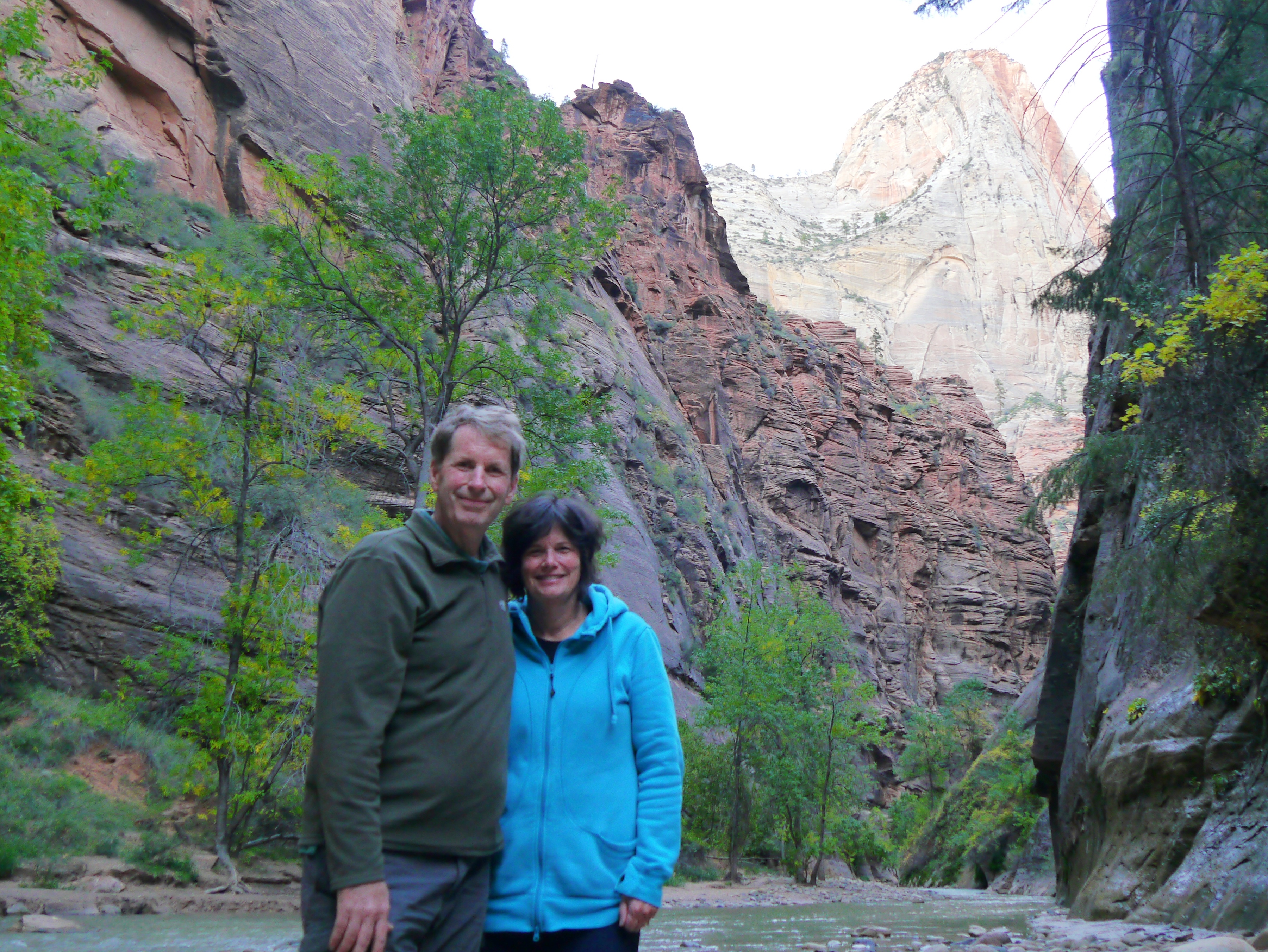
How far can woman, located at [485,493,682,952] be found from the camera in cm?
216

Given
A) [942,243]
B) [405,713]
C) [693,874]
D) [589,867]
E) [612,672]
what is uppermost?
[942,243]

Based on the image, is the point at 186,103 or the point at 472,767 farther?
the point at 186,103

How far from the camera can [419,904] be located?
1971 mm

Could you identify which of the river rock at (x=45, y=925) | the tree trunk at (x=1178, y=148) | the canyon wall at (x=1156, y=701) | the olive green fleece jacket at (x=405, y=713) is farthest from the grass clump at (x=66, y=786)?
the tree trunk at (x=1178, y=148)

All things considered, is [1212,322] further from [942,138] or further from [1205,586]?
[942,138]

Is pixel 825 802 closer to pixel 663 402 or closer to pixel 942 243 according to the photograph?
pixel 663 402

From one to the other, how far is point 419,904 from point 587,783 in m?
0.47

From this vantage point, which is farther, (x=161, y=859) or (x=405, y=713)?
(x=161, y=859)

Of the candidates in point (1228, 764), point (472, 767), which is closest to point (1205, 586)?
point (1228, 764)

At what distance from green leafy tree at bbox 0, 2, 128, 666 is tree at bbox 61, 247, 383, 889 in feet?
4.28

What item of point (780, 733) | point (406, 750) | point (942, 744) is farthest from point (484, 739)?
point (942, 744)

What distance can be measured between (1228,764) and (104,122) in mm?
24860

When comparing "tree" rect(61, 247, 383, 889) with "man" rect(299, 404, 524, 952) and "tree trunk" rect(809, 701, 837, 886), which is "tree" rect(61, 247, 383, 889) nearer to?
"man" rect(299, 404, 524, 952)

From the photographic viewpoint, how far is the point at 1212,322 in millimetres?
6750
